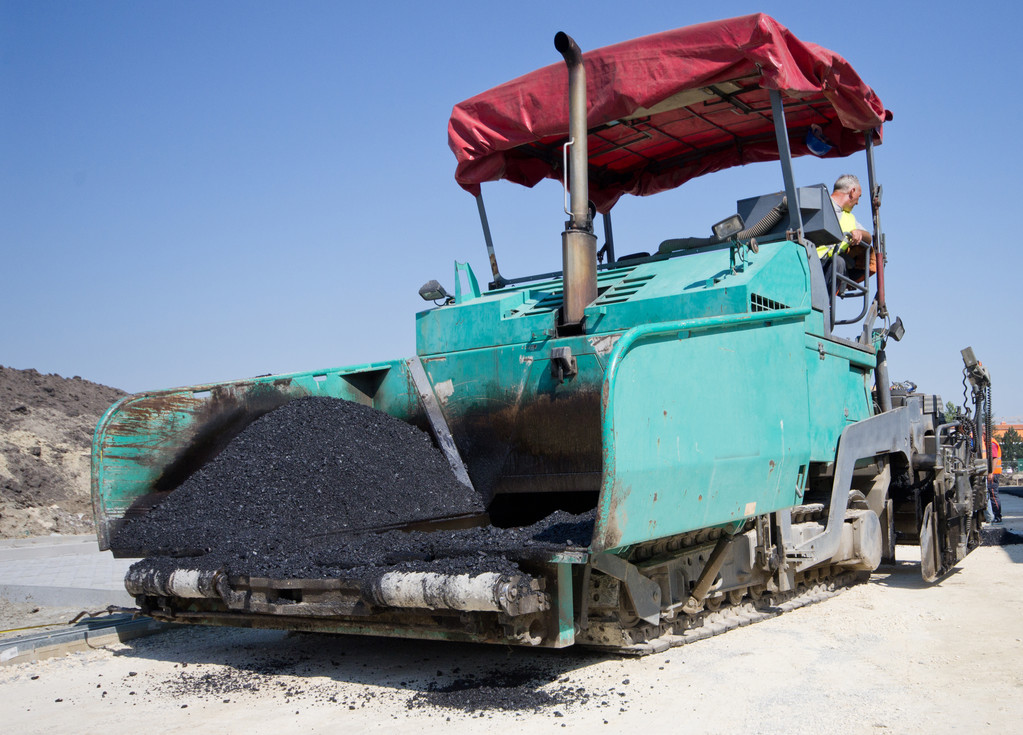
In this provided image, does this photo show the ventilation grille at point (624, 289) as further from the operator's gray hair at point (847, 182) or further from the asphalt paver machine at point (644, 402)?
the operator's gray hair at point (847, 182)

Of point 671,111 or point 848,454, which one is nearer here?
point 848,454

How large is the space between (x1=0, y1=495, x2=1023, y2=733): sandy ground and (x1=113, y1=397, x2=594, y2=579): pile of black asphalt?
0.60 metres

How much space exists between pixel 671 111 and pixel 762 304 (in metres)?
2.07

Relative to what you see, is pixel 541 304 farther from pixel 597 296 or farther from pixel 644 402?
pixel 644 402

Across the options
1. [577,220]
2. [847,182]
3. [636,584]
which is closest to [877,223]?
[847,182]

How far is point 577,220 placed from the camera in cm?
523

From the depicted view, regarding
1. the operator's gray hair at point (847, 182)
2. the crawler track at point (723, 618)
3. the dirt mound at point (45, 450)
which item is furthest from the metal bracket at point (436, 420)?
the dirt mound at point (45, 450)

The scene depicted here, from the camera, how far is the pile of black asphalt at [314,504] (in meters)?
4.48

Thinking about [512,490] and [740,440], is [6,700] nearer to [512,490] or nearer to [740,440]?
[512,490]

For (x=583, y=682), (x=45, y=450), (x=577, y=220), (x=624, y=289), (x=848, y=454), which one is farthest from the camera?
(x=45, y=450)

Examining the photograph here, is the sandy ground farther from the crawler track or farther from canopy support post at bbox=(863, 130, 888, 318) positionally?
canopy support post at bbox=(863, 130, 888, 318)

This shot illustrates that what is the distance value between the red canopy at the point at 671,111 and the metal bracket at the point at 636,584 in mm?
2879

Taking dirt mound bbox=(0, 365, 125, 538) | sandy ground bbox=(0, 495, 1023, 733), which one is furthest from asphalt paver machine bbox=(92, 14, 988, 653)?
dirt mound bbox=(0, 365, 125, 538)

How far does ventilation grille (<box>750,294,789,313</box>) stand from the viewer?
4926 mm
